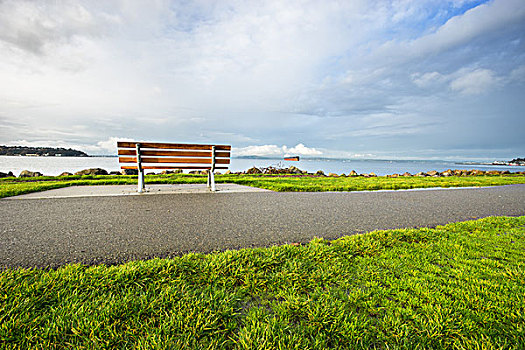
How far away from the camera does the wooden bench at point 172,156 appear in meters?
6.66

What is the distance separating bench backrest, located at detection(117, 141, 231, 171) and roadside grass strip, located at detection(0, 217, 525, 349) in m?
4.73

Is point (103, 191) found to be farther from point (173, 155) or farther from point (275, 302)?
point (275, 302)

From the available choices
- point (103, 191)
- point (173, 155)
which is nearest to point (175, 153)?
point (173, 155)

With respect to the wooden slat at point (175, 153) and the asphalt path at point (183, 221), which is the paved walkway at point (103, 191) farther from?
the wooden slat at point (175, 153)

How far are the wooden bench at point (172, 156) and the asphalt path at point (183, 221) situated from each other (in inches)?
41.1

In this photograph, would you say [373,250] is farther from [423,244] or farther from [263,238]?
[263,238]

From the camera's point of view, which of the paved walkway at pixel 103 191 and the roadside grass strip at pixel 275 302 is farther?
the paved walkway at pixel 103 191

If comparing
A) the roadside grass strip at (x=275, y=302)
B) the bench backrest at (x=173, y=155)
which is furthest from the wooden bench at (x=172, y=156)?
the roadside grass strip at (x=275, y=302)

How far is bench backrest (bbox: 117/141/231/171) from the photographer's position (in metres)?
6.66

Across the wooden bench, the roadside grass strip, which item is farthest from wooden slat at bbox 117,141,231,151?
the roadside grass strip

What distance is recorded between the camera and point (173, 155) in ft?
23.0

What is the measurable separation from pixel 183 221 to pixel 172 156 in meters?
3.50

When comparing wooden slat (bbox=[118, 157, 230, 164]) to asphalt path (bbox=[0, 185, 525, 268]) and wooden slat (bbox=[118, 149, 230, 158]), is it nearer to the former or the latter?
wooden slat (bbox=[118, 149, 230, 158])

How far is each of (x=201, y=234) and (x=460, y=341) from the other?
9.06 ft
